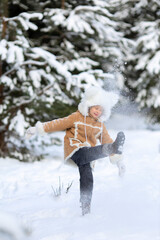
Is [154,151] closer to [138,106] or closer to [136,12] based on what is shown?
[138,106]

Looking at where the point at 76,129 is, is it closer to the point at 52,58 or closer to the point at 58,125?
the point at 58,125

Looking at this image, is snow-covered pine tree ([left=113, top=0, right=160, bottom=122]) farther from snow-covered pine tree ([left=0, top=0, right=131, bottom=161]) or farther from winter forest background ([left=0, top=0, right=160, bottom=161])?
snow-covered pine tree ([left=0, top=0, right=131, bottom=161])

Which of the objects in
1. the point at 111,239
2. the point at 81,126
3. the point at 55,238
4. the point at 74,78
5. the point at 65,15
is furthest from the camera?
the point at 65,15

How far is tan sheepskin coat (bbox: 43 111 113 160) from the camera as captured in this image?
3297mm

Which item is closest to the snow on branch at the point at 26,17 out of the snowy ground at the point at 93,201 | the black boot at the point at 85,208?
the snowy ground at the point at 93,201

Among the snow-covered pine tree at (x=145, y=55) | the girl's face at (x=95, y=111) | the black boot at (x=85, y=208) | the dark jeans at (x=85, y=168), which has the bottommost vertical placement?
the snow-covered pine tree at (x=145, y=55)

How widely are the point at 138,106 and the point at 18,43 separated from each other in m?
5.39

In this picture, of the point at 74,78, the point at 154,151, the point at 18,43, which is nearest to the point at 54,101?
the point at 74,78

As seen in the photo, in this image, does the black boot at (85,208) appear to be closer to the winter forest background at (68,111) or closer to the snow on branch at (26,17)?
the winter forest background at (68,111)

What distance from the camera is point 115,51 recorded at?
25.3 ft

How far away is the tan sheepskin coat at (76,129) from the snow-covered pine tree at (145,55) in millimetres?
5750

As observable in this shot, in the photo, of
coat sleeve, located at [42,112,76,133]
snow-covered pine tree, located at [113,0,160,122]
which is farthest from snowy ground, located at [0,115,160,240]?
snow-covered pine tree, located at [113,0,160,122]

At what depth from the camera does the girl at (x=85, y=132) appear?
10.5 ft

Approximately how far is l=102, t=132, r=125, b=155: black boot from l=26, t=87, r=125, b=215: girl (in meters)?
0.12
